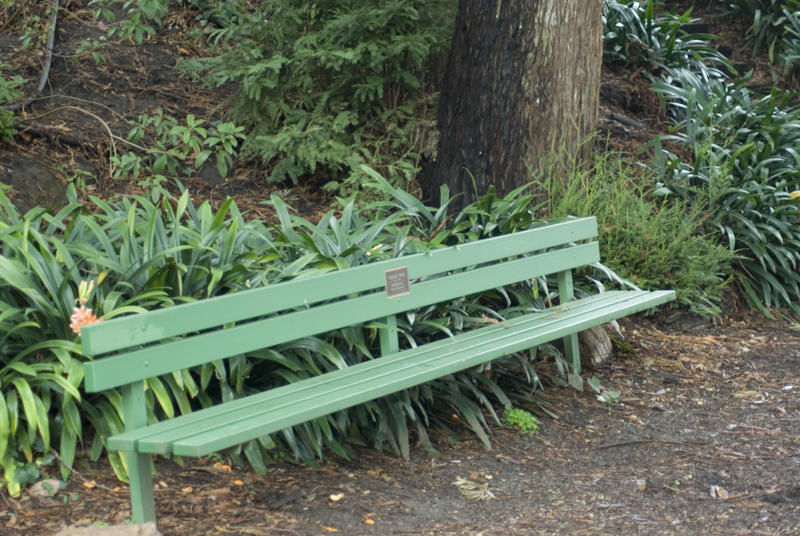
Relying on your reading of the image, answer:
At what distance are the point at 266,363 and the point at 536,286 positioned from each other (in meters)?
1.73

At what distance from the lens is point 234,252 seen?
437 cm

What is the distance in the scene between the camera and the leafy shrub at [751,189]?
6.55 meters

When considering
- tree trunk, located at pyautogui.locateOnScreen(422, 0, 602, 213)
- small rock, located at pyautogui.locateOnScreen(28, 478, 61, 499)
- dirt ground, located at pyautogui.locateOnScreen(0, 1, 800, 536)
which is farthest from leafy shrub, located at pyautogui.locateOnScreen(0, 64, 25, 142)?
small rock, located at pyautogui.locateOnScreen(28, 478, 61, 499)

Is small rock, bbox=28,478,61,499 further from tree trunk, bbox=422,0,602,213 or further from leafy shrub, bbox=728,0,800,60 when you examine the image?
leafy shrub, bbox=728,0,800,60

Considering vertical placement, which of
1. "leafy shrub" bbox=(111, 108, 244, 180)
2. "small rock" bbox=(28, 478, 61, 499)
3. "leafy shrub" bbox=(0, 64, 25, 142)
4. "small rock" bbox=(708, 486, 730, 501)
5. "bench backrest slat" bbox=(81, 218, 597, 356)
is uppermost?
"leafy shrub" bbox=(0, 64, 25, 142)

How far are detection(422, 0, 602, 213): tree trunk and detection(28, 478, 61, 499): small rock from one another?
340 centimetres

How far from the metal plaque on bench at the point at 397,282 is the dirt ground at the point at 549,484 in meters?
0.70

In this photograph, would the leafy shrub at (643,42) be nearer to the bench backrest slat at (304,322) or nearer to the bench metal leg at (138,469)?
the bench backrest slat at (304,322)

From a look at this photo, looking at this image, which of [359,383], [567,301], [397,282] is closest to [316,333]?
[359,383]

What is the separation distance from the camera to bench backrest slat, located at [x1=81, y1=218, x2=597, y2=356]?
9.82 feet

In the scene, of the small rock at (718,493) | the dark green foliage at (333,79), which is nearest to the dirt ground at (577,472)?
the small rock at (718,493)

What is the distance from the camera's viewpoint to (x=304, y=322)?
3639 millimetres

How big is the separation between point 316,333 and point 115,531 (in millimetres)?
1172

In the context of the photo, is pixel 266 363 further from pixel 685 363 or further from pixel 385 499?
pixel 685 363
